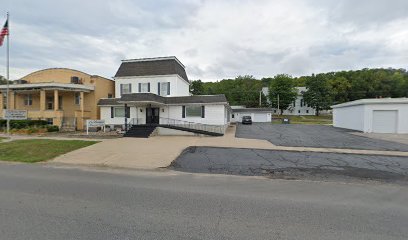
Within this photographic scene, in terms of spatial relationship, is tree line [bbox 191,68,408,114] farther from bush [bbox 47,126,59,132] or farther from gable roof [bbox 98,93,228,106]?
bush [bbox 47,126,59,132]

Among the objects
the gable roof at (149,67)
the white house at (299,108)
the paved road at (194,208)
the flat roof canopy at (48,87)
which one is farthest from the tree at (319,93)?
the paved road at (194,208)

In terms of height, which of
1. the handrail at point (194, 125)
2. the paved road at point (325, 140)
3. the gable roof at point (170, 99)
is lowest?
the paved road at point (325, 140)

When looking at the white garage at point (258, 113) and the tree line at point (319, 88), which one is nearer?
the white garage at point (258, 113)

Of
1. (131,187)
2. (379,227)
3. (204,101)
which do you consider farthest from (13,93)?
(379,227)

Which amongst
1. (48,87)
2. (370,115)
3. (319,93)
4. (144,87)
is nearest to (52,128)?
(48,87)

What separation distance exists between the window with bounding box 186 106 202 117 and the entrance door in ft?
11.5

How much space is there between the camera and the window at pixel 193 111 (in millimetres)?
22312

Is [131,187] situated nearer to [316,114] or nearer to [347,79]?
[316,114]

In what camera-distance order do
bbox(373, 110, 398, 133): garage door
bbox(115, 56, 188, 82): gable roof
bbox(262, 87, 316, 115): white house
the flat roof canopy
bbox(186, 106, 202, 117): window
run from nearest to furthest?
bbox(186, 106, 202, 117): window < bbox(373, 110, 398, 133): garage door < the flat roof canopy < bbox(115, 56, 188, 82): gable roof < bbox(262, 87, 316, 115): white house

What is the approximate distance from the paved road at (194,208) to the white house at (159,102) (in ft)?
47.5

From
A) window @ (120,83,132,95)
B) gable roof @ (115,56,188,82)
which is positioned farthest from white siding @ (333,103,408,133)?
window @ (120,83,132,95)

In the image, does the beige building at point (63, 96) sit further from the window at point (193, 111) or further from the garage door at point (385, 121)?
the garage door at point (385, 121)

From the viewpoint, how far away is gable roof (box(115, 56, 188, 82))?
26.2 m

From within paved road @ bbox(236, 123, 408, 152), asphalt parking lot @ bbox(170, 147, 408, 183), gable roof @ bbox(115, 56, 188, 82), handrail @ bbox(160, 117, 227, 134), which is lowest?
asphalt parking lot @ bbox(170, 147, 408, 183)
